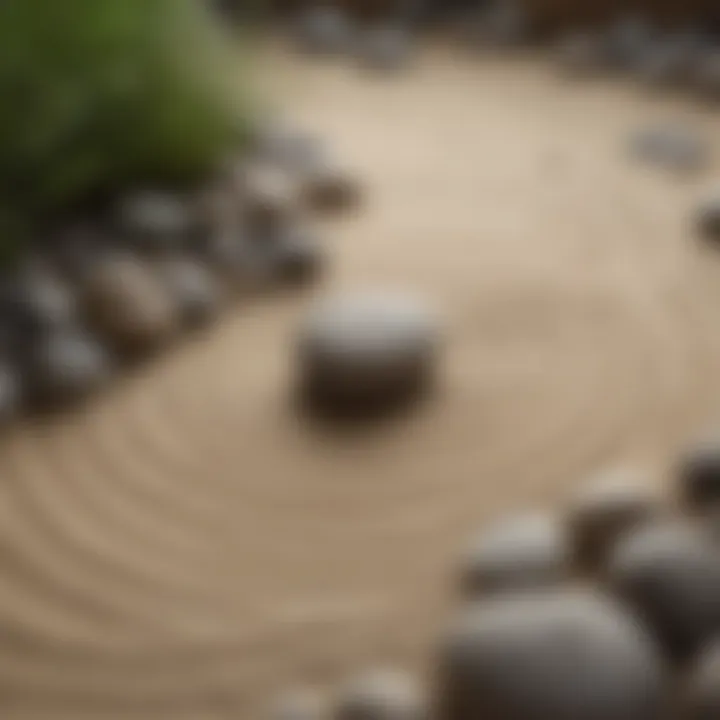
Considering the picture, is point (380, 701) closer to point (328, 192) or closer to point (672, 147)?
point (328, 192)

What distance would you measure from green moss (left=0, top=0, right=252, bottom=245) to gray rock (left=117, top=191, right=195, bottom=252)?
0.24 ft

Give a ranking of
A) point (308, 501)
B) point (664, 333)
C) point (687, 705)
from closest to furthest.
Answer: point (687, 705) < point (308, 501) < point (664, 333)

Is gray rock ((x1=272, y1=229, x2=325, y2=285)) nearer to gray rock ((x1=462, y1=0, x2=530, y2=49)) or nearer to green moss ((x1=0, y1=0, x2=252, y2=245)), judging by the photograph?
green moss ((x1=0, y1=0, x2=252, y2=245))

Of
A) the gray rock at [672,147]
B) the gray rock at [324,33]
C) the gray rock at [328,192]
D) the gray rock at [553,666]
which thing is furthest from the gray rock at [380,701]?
the gray rock at [324,33]

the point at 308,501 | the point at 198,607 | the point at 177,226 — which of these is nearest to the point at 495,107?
the point at 177,226

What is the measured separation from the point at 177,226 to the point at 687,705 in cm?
108

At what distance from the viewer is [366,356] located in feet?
5.03

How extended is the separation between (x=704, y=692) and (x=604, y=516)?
0.81 feet

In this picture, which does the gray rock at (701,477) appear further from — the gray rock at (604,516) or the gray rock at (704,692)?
the gray rock at (704,692)

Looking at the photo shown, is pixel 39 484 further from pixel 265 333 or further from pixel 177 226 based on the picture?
pixel 177 226

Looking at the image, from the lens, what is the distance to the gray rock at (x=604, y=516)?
1.26 meters

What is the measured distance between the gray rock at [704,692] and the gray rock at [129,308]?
2.77 ft

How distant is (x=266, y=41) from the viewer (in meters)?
2.90

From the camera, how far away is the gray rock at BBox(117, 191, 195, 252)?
1.90 metres
